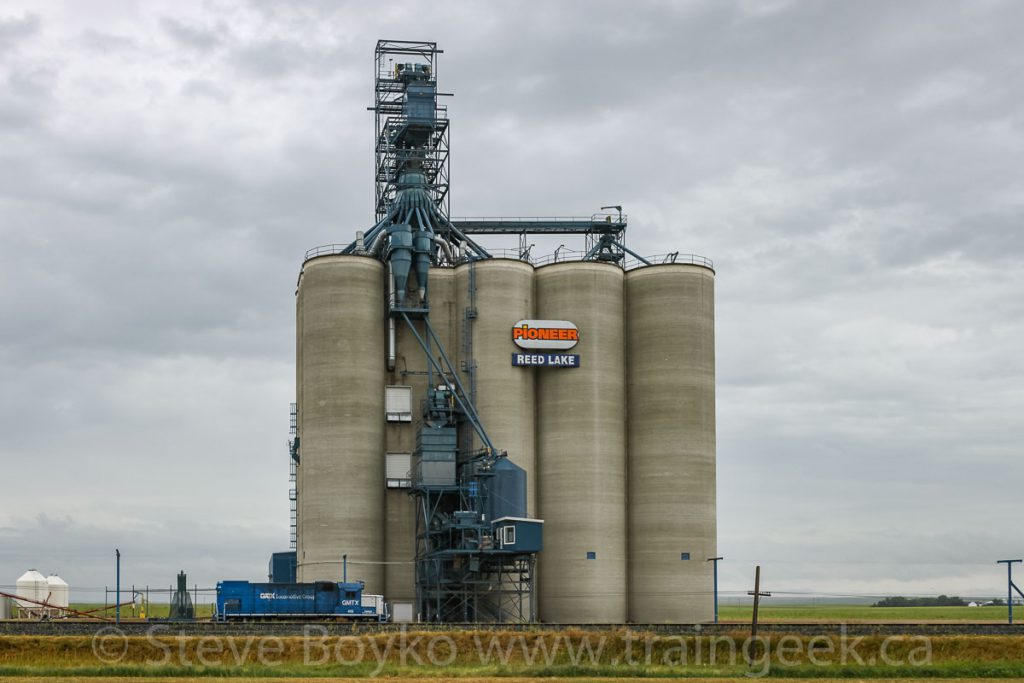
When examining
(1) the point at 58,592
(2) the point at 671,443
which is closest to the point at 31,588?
(1) the point at 58,592

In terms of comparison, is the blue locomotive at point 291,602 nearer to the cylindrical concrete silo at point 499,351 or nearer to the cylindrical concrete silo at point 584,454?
the cylindrical concrete silo at point 584,454

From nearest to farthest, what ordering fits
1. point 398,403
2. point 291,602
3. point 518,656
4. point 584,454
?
point 518,656 → point 291,602 → point 584,454 → point 398,403

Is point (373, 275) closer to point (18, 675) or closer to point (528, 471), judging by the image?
point (528, 471)

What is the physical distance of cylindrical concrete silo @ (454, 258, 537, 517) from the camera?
313 ft

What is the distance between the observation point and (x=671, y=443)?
3797 inches

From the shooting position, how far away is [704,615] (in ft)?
310

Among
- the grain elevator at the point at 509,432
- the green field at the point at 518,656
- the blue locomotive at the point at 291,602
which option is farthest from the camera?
the grain elevator at the point at 509,432

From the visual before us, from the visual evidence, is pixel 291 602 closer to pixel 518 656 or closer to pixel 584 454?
pixel 584 454

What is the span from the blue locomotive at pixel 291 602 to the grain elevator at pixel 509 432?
255 inches

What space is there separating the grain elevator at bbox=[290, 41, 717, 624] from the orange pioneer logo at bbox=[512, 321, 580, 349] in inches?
4.8

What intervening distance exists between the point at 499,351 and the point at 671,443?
14.1m

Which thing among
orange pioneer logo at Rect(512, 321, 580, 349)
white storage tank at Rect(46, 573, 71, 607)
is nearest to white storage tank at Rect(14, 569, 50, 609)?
white storage tank at Rect(46, 573, 71, 607)

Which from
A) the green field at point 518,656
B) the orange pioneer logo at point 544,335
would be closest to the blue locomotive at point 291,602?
the green field at point 518,656

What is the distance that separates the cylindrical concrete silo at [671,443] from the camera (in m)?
94.9
